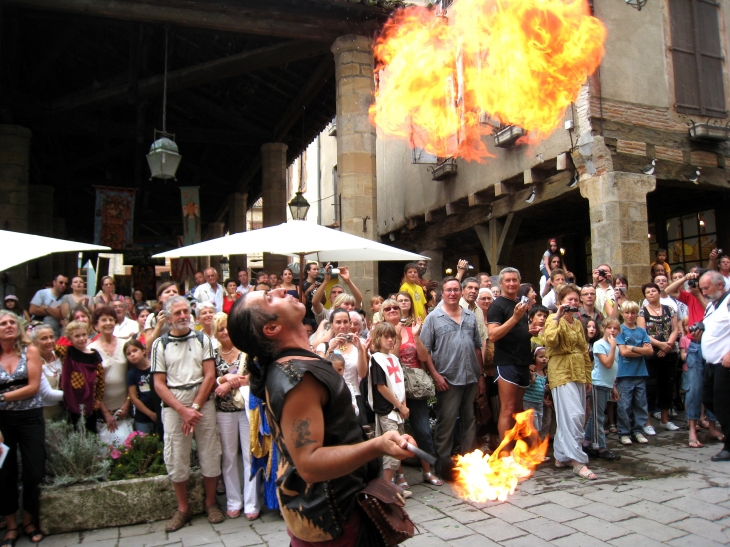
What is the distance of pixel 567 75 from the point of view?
10281 millimetres

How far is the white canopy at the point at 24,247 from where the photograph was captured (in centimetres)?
407

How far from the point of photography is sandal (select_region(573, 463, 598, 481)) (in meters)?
5.29

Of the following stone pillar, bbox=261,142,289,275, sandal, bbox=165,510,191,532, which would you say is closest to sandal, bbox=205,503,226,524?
sandal, bbox=165,510,191,532

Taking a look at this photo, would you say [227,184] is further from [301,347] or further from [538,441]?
[301,347]

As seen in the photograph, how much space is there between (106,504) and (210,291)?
4.57 meters

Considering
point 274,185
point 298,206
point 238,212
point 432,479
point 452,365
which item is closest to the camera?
point 432,479

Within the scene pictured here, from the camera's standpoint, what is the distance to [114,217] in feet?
48.0

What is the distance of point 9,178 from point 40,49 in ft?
9.40

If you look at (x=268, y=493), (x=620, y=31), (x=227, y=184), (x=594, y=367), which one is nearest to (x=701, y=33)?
(x=620, y=31)

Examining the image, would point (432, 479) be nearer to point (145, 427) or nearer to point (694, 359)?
point (145, 427)

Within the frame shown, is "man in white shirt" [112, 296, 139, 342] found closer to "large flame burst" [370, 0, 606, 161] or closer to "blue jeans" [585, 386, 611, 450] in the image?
"blue jeans" [585, 386, 611, 450]

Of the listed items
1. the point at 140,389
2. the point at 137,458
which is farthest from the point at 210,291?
the point at 137,458

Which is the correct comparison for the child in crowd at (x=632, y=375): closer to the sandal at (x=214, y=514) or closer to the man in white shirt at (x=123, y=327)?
the sandal at (x=214, y=514)

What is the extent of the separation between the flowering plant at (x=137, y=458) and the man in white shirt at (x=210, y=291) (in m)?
3.70
